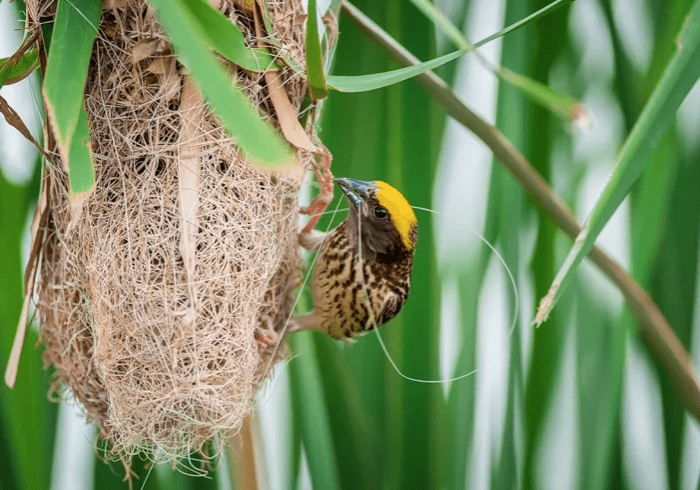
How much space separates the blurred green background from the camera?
5.21ft

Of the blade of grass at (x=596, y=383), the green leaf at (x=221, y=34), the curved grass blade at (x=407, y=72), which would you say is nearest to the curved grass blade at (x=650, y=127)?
the curved grass blade at (x=407, y=72)

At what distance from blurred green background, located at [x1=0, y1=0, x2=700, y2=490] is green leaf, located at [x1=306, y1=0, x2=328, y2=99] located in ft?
1.86

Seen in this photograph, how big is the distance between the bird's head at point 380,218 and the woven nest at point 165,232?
0.17 metres

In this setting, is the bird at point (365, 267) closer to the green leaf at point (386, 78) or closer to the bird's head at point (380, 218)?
the bird's head at point (380, 218)

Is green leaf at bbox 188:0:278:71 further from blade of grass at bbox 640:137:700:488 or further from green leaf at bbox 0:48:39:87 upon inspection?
blade of grass at bbox 640:137:700:488

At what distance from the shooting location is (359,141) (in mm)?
1589

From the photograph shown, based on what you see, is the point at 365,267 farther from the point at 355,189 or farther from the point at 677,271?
the point at 677,271

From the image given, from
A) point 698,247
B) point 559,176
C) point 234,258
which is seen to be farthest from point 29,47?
point 698,247

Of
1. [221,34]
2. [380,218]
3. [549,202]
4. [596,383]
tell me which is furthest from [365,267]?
[596,383]

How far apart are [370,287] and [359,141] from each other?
15.0 inches

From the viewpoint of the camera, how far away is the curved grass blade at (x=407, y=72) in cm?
92

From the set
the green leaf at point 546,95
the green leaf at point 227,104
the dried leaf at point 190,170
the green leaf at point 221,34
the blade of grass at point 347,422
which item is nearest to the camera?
the green leaf at point 227,104

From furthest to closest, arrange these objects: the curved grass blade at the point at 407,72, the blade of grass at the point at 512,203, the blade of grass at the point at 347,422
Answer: the blade of grass at the point at 347,422 → the blade of grass at the point at 512,203 → the curved grass blade at the point at 407,72

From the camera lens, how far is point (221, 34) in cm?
88
